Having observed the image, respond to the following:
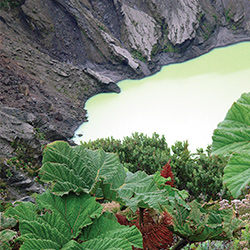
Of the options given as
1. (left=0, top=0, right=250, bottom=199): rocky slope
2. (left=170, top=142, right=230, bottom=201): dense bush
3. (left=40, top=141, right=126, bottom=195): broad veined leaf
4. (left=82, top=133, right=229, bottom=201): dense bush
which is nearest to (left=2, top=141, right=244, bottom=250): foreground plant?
(left=40, top=141, right=126, bottom=195): broad veined leaf

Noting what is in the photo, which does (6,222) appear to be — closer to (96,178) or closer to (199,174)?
(96,178)

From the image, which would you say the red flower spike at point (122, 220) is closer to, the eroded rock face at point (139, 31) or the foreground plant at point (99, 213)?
the foreground plant at point (99, 213)

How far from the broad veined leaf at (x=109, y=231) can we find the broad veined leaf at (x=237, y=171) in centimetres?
40

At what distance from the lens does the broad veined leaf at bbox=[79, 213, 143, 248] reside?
36.4 inches

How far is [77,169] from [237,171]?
2.07 feet

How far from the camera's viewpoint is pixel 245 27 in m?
20.8

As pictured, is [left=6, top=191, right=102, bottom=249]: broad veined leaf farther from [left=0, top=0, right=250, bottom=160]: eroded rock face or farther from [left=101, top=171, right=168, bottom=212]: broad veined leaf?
[left=0, top=0, right=250, bottom=160]: eroded rock face

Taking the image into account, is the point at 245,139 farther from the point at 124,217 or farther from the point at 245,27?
the point at 245,27

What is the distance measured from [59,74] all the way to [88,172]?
13.9 m

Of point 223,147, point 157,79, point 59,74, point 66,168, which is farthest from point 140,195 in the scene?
point 157,79

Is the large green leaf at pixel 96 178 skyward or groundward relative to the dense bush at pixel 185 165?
groundward

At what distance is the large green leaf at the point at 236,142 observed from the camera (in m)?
1.06

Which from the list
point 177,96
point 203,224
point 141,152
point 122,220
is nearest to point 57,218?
point 122,220

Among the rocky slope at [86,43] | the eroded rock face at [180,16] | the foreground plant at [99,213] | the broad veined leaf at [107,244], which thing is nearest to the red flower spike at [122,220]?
the foreground plant at [99,213]
